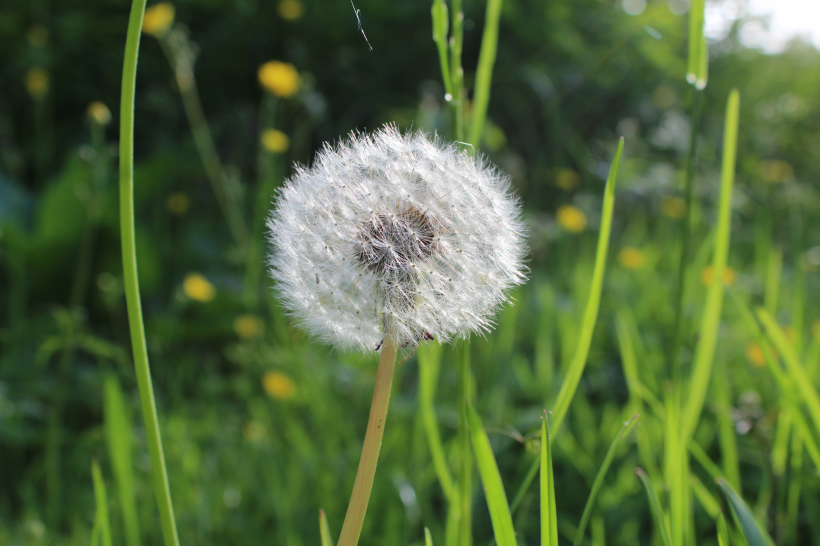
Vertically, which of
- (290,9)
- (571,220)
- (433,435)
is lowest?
(433,435)

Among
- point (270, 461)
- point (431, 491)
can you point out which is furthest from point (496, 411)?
point (270, 461)

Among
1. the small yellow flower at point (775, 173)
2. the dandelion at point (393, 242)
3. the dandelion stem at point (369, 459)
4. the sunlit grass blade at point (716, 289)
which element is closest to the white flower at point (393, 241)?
the dandelion at point (393, 242)

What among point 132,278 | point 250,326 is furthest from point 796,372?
point 250,326

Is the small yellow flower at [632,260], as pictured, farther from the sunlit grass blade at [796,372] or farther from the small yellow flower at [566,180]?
the sunlit grass blade at [796,372]

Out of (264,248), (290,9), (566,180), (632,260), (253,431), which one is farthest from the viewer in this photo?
(566,180)

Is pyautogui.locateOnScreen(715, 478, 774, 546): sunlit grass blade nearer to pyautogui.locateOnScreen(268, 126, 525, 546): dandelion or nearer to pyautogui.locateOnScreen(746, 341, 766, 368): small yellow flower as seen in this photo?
pyautogui.locateOnScreen(268, 126, 525, 546): dandelion

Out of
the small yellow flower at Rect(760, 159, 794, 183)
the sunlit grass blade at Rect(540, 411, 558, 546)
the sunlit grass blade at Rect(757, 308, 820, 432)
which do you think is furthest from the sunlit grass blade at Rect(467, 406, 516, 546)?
the small yellow flower at Rect(760, 159, 794, 183)

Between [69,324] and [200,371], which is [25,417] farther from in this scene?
[69,324]

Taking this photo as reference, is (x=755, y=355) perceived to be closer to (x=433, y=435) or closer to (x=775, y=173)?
(x=433, y=435)
